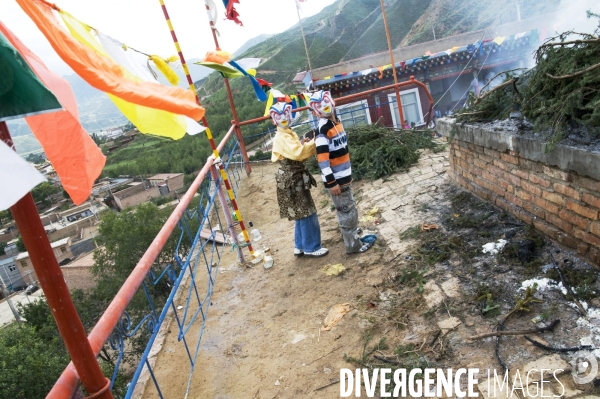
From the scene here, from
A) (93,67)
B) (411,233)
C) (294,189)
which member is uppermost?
(93,67)

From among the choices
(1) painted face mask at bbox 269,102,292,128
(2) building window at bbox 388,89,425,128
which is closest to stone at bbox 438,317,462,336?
(1) painted face mask at bbox 269,102,292,128

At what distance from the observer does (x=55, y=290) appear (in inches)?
52.5

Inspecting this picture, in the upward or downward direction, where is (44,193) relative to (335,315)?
downward

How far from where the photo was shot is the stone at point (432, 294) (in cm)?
334

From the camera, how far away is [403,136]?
7.70 m

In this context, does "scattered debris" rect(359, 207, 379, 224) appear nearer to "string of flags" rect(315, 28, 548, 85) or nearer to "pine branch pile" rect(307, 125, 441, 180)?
"pine branch pile" rect(307, 125, 441, 180)

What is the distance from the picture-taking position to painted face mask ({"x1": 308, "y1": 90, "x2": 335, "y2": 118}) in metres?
4.29

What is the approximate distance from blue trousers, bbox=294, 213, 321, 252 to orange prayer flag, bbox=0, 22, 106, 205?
336 cm

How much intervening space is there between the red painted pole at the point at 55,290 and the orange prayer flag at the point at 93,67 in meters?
0.45

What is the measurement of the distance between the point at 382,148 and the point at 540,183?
12.8 feet

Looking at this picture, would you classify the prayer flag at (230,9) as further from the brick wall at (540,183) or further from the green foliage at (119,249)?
the green foliage at (119,249)

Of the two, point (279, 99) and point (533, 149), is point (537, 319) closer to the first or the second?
point (533, 149)

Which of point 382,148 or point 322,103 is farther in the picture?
point 382,148

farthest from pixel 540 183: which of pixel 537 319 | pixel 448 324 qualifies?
pixel 448 324
